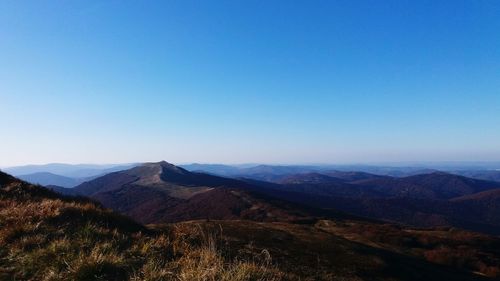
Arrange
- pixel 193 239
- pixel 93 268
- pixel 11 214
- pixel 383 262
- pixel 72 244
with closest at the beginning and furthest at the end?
pixel 93 268 → pixel 72 244 → pixel 193 239 → pixel 11 214 → pixel 383 262

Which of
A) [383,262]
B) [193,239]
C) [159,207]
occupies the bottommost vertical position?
[159,207]

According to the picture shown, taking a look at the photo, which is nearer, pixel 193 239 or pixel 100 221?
pixel 193 239

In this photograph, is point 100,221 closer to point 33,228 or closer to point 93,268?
point 33,228

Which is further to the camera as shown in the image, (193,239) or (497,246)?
(497,246)

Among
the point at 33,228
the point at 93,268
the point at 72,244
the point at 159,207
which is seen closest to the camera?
the point at 93,268

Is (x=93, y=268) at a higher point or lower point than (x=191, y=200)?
higher

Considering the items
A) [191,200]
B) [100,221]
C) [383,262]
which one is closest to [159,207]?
[191,200]

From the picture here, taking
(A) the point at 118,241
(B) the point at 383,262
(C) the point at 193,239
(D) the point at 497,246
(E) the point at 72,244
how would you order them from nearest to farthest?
(E) the point at 72,244 < (A) the point at 118,241 < (C) the point at 193,239 < (B) the point at 383,262 < (D) the point at 497,246

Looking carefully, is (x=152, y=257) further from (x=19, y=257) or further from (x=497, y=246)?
(x=497, y=246)

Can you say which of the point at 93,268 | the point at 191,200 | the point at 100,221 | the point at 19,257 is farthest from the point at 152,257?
the point at 191,200
